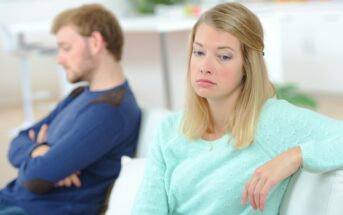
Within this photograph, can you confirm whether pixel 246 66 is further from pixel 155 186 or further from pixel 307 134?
pixel 155 186

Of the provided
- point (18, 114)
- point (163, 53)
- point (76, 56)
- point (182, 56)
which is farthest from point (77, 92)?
point (18, 114)

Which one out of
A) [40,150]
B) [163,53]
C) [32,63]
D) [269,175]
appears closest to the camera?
[269,175]

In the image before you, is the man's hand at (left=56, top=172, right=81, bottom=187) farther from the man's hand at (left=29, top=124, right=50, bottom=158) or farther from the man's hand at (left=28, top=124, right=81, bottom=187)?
the man's hand at (left=29, top=124, right=50, bottom=158)

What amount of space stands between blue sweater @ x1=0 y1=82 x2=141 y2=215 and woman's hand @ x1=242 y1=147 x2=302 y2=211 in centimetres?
75

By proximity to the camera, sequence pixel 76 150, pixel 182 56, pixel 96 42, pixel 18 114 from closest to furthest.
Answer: pixel 76 150
pixel 96 42
pixel 182 56
pixel 18 114

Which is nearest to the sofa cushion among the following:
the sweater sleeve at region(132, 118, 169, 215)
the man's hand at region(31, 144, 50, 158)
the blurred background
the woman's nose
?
the sweater sleeve at region(132, 118, 169, 215)

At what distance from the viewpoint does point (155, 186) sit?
1.42m

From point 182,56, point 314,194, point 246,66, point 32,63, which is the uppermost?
point 246,66

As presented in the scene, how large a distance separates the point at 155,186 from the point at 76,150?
0.45m

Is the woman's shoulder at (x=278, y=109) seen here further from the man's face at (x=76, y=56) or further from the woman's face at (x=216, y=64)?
the man's face at (x=76, y=56)

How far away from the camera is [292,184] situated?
124 cm

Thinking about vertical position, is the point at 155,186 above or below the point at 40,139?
above

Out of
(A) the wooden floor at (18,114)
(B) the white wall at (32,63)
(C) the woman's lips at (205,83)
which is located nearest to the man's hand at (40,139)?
(C) the woman's lips at (205,83)

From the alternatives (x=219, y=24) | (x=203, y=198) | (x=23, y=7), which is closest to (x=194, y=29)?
(x=219, y=24)
